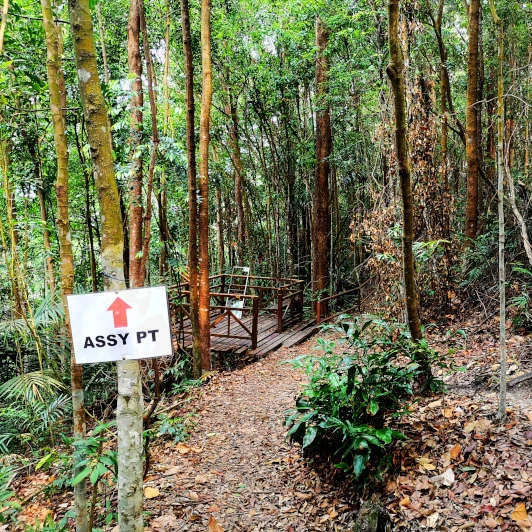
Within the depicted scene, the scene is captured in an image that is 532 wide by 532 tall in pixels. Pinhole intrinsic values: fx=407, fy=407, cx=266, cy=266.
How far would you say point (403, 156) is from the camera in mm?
2873

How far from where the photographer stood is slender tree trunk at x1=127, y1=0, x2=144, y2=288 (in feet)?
14.9

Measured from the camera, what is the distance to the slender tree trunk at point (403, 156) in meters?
2.67

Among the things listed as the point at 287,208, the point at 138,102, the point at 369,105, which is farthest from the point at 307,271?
the point at 138,102

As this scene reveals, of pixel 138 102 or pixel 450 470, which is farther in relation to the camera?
pixel 138 102

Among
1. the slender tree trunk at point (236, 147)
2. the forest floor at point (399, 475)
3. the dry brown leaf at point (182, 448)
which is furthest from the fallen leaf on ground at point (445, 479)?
the slender tree trunk at point (236, 147)

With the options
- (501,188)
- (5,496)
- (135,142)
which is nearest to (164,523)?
(5,496)

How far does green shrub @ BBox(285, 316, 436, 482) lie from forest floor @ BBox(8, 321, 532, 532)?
0.57 ft

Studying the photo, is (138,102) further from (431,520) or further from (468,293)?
(468,293)

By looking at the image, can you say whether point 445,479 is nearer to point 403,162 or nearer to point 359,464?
point 359,464

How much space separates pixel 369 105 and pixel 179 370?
6.87m

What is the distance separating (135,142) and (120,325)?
343cm

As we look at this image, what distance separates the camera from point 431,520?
2340 millimetres

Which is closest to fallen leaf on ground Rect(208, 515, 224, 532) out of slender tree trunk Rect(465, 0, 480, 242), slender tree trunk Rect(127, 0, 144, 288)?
slender tree trunk Rect(127, 0, 144, 288)

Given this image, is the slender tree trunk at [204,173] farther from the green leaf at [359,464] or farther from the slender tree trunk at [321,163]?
the green leaf at [359,464]
